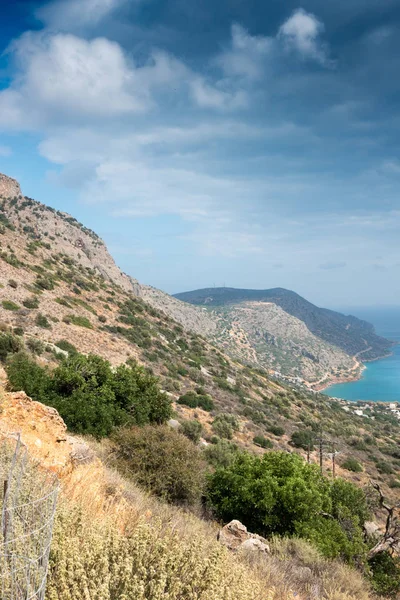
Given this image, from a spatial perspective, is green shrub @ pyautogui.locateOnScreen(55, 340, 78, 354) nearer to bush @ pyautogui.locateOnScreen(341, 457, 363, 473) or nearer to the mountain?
bush @ pyautogui.locateOnScreen(341, 457, 363, 473)

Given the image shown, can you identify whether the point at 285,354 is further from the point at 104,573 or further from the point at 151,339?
the point at 104,573

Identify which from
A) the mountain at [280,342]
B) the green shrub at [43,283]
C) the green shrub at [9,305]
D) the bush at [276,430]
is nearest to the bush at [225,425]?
the bush at [276,430]

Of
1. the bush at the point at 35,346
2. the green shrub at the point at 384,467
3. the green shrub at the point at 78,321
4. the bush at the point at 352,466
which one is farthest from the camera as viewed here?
the green shrub at the point at 78,321

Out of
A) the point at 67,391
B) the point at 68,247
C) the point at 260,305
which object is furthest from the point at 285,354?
the point at 67,391

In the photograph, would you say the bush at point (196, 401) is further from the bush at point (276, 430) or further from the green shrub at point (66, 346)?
the green shrub at point (66, 346)

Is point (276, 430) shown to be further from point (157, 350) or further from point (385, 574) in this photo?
point (385, 574)

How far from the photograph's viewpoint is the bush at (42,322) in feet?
91.7

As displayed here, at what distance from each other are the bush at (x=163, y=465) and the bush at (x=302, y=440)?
66.0 ft

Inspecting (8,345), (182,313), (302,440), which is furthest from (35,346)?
(182,313)

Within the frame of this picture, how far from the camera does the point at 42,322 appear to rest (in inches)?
1110

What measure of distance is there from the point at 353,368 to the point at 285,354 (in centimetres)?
4668

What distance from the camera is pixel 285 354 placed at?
128 meters

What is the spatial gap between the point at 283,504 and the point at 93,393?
8.71 metres

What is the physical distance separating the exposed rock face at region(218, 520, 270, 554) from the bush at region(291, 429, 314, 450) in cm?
2209
